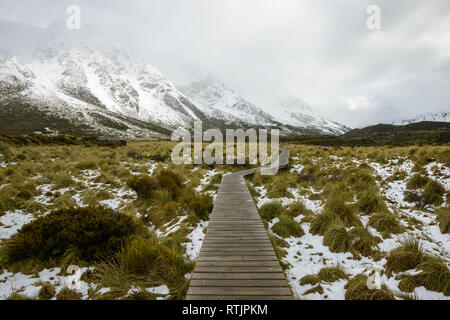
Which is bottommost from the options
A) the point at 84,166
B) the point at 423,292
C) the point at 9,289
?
the point at 9,289

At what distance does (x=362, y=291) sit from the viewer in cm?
321

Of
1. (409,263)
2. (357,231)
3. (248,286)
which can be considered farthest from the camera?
(357,231)

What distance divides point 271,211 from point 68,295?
5627 mm

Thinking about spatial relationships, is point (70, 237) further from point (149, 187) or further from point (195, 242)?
point (149, 187)

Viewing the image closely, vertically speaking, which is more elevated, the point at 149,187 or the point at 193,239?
the point at 149,187

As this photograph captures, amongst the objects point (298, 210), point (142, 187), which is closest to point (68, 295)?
point (142, 187)

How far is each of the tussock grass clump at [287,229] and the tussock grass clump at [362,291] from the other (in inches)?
82.7

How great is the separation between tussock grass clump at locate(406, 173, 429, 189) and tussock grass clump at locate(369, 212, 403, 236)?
125 inches

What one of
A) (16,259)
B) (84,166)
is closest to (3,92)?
(84,166)

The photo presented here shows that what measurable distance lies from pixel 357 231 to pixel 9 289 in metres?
7.41

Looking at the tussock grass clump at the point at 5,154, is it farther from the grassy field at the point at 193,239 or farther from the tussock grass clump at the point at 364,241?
the tussock grass clump at the point at 364,241

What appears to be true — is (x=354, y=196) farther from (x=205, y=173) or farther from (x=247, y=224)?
(x=205, y=173)

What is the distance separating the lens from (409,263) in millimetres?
3627

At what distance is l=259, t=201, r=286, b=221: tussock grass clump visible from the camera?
21.9 ft
